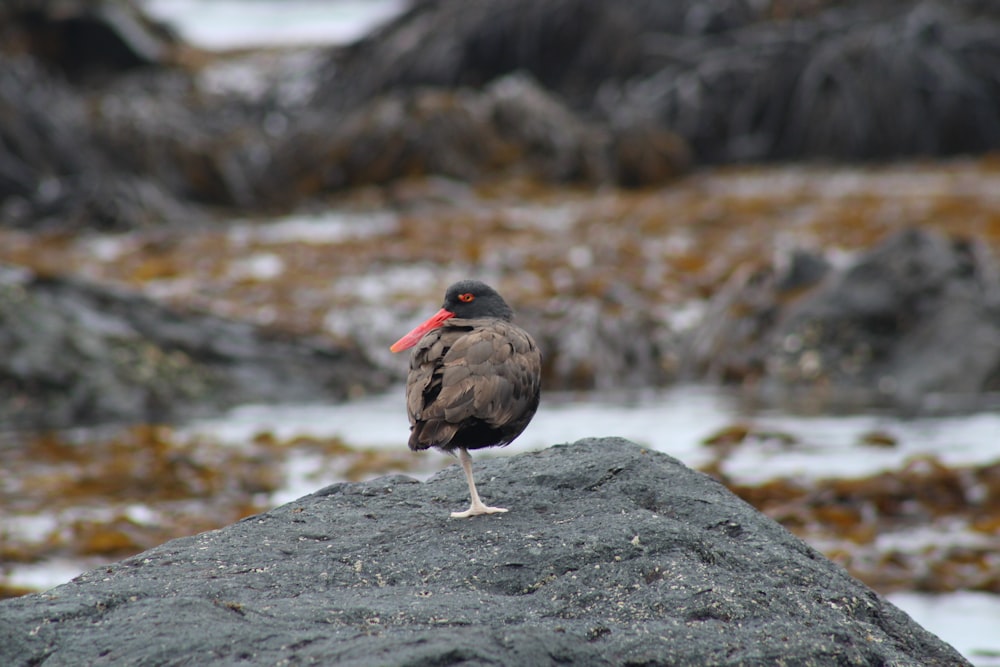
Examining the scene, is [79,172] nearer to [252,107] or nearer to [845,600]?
[252,107]

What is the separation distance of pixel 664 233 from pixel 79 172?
752 centimetres

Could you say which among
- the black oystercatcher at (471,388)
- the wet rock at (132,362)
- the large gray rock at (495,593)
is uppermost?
the black oystercatcher at (471,388)

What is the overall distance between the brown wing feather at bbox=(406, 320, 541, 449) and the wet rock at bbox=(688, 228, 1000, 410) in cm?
500

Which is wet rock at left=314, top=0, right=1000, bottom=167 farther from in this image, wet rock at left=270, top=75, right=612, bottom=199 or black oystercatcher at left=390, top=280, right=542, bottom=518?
black oystercatcher at left=390, top=280, right=542, bottom=518

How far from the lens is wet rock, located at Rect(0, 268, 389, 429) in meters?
7.45

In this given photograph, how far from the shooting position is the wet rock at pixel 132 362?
7449 millimetres

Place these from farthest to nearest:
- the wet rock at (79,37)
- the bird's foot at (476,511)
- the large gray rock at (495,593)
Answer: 1. the wet rock at (79,37)
2. the bird's foot at (476,511)
3. the large gray rock at (495,593)

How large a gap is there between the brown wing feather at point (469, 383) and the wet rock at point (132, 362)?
4768 mm

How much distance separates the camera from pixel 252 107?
20547 mm

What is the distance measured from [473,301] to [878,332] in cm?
557

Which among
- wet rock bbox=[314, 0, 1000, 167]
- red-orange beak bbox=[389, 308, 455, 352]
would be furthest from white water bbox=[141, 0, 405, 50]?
red-orange beak bbox=[389, 308, 455, 352]

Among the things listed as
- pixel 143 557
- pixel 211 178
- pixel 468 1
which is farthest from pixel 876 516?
pixel 468 1

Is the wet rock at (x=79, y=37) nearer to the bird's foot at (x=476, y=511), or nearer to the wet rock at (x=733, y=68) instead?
the wet rock at (x=733, y=68)

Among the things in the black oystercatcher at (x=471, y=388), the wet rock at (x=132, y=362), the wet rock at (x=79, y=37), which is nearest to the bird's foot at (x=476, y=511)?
the black oystercatcher at (x=471, y=388)
